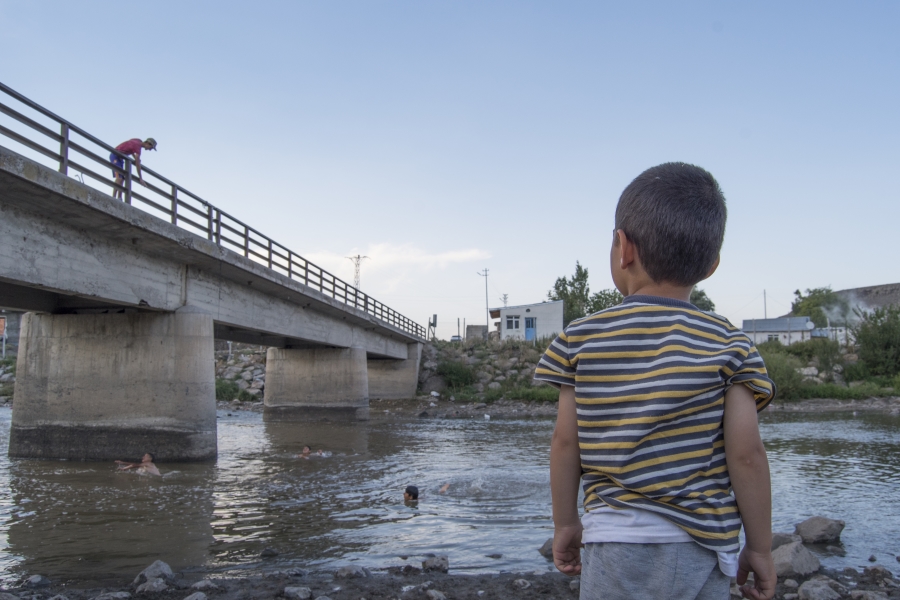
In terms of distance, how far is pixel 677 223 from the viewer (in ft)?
6.75

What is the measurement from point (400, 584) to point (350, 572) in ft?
1.99

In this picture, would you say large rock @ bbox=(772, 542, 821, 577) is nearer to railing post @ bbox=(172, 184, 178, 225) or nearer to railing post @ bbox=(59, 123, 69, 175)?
railing post @ bbox=(59, 123, 69, 175)

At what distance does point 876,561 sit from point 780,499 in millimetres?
3758

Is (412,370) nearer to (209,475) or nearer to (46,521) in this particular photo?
(209,475)

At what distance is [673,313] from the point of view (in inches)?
77.2

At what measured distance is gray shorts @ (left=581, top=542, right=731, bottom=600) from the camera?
73.1 inches

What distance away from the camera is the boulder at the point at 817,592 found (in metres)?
5.36

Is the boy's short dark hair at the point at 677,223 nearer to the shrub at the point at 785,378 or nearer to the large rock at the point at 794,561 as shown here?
the large rock at the point at 794,561

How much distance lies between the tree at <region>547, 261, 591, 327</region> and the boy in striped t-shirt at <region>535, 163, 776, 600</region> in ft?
224

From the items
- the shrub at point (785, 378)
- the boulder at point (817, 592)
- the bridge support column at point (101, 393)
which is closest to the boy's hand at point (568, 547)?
the boulder at point (817, 592)

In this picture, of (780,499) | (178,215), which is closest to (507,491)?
(780,499)

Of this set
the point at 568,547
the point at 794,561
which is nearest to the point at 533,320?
the point at 794,561

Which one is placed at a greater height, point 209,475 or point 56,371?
point 56,371

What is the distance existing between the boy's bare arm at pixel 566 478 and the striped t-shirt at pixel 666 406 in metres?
0.07
